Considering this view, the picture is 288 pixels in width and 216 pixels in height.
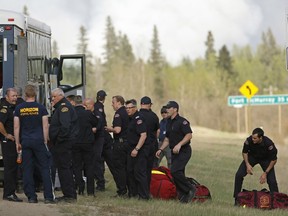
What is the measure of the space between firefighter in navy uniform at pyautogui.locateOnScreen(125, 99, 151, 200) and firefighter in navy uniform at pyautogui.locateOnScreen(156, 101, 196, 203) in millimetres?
501

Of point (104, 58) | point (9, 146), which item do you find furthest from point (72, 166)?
point (104, 58)

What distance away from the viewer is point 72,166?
1533 centimetres

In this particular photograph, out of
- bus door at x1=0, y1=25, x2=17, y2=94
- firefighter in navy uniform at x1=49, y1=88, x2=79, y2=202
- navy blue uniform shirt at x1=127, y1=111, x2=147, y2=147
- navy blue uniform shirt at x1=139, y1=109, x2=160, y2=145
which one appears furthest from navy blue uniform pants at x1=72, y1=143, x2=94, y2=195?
bus door at x1=0, y1=25, x2=17, y2=94

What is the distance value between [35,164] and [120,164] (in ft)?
8.13

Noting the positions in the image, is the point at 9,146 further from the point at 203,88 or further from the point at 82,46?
the point at 82,46

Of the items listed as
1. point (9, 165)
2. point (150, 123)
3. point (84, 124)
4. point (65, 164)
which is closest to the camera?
point (65, 164)

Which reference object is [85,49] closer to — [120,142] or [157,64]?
[157,64]

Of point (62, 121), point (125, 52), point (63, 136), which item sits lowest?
point (63, 136)

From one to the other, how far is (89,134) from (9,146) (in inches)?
70.6

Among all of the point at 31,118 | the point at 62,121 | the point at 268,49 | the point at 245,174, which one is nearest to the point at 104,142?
the point at 245,174

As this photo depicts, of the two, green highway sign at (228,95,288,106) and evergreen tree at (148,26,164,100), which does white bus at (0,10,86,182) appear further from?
evergreen tree at (148,26,164,100)

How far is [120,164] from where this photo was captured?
1576 cm

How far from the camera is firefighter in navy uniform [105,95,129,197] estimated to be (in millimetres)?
15633

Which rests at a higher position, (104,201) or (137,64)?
(137,64)
